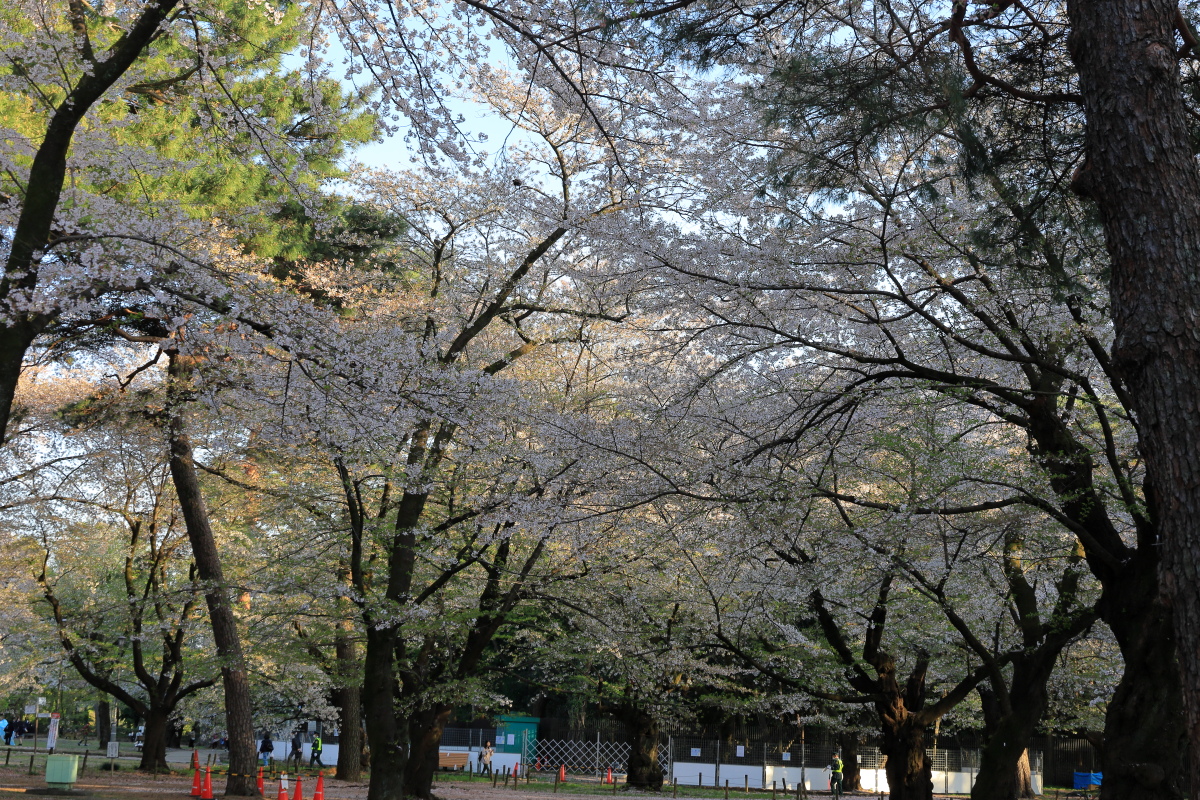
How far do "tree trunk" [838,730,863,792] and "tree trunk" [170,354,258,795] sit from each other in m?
19.0

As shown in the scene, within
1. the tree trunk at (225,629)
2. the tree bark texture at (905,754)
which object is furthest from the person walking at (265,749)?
the tree bark texture at (905,754)

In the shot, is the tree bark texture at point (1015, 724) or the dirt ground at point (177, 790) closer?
the tree bark texture at point (1015, 724)

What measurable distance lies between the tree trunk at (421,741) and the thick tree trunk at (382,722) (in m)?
2.29

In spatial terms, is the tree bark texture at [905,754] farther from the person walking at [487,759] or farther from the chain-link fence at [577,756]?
the person walking at [487,759]

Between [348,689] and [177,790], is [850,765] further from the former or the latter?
[177,790]

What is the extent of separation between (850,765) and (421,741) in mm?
17803

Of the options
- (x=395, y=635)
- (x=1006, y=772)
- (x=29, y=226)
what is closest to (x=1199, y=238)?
(x=29, y=226)

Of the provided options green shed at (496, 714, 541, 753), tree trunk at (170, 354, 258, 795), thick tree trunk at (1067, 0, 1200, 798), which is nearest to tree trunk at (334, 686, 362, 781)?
tree trunk at (170, 354, 258, 795)

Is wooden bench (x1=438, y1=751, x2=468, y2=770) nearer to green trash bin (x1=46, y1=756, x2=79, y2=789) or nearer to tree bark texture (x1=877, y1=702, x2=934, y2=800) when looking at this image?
green trash bin (x1=46, y1=756, x2=79, y2=789)

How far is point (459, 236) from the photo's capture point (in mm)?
14234

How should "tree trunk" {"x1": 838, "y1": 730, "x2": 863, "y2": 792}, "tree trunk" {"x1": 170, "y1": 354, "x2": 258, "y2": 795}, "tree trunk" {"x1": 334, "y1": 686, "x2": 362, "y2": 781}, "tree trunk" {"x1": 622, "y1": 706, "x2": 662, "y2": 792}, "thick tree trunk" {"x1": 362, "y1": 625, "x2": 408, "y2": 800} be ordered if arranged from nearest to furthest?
"thick tree trunk" {"x1": 362, "y1": 625, "x2": 408, "y2": 800} < "tree trunk" {"x1": 170, "y1": 354, "x2": 258, "y2": 795} < "tree trunk" {"x1": 334, "y1": 686, "x2": 362, "y2": 781} < "tree trunk" {"x1": 622, "y1": 706, "x2": 662, "y2": 792} < "tree trunk" {"x1": 838, "y1": 730, "x2": 863, "y2": 792}

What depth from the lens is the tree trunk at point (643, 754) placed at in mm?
23609

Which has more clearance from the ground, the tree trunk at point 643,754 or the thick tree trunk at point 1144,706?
the thick tree trunk at point 1144,706

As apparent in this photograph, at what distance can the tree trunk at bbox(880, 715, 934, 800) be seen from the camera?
12148mm
